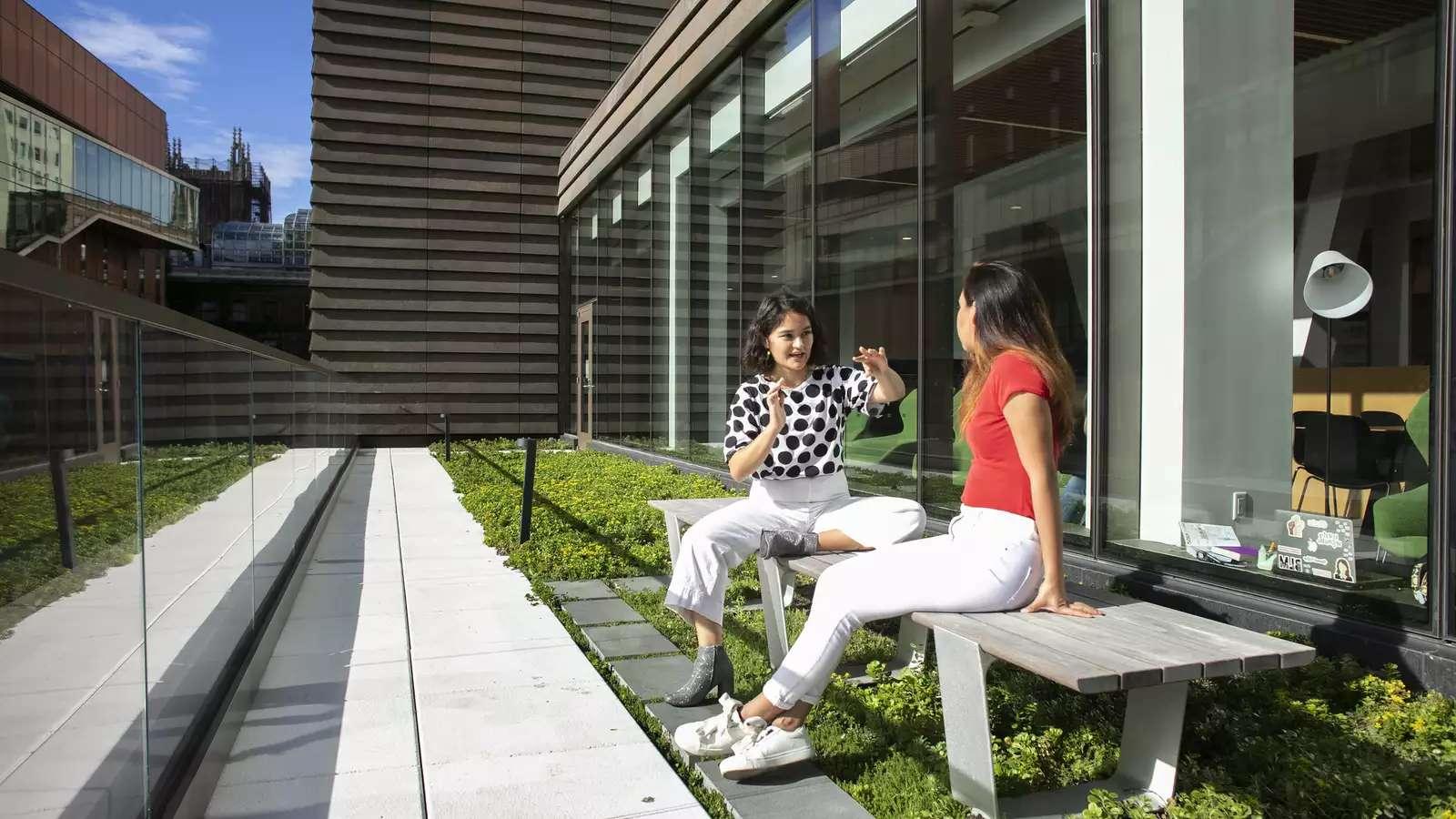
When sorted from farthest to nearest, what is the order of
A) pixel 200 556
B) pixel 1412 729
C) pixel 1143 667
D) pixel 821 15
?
pixel 821 15, pixel 200 556, pixel 1412 729, pixel 1143 667

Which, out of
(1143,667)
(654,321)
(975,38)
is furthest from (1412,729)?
(654,321)

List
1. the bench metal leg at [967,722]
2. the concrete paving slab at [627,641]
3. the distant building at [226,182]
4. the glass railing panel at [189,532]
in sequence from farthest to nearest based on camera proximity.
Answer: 1. the distant building at [226,182]
2. the concrete paving slab at [627,641]
3. the glass railing panel at [189,532]
4. the bench metal leg at [967,722]

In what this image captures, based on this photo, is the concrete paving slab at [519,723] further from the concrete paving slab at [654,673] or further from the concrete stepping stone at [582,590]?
the concrete stepping stone at [582,590]

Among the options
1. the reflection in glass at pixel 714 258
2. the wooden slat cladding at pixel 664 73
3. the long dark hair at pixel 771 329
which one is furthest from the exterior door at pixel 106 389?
the reflection in glass at pixel 714 258

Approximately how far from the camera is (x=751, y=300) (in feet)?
30.4

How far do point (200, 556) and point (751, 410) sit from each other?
78.6 inches

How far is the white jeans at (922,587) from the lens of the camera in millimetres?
2900

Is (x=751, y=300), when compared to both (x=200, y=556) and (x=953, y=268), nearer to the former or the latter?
(x=953, y=268)

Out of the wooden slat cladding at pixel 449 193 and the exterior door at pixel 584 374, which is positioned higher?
the wooden slat cladding at pixel 449 193

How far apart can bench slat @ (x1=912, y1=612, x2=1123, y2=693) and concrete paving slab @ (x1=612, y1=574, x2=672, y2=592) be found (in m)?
3.18

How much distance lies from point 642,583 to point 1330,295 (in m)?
3.85

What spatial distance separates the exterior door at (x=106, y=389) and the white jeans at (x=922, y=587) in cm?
185

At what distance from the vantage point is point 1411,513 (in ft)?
11.4

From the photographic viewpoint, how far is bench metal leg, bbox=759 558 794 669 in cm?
379
